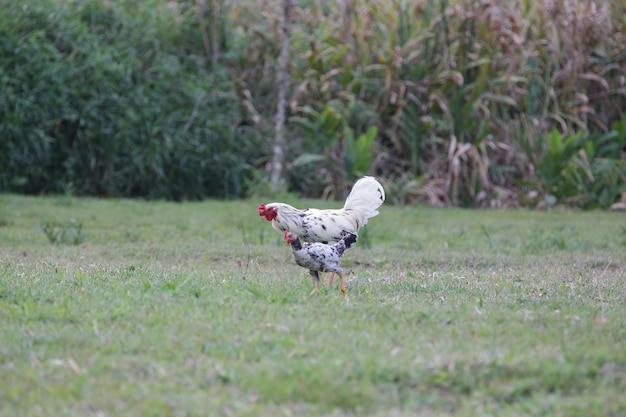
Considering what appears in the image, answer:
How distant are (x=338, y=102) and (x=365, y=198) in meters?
8.65

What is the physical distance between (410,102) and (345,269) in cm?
738

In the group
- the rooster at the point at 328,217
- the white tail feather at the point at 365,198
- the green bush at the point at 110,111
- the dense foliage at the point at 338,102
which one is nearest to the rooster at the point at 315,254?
the rooster at the point at 328,217

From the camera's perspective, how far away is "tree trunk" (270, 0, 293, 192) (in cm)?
1489

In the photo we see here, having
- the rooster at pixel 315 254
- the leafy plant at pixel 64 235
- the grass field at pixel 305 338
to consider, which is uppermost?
the rooster at pixel 315 254

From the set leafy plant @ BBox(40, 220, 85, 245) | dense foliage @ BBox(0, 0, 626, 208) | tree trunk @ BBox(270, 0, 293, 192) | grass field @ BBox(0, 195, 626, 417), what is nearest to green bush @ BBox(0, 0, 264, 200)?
dense foliage @ BBox(0, 0, 626, 208)

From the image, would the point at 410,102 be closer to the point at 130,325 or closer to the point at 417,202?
the point at 417,202

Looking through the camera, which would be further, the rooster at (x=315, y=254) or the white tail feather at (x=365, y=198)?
the white tail feather at (x=365, y=198)

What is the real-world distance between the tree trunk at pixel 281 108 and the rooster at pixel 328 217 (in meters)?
7.70

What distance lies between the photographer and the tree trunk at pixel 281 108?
48.9 ft

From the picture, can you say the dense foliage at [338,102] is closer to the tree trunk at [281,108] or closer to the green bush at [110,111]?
the green bush at [110,111]

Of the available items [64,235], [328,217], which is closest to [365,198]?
[328,217]

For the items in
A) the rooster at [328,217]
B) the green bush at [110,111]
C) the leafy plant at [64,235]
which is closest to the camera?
the rooster at [328,217]

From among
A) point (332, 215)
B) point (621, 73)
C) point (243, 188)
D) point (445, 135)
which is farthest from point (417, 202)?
point (332, 215)

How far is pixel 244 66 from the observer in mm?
17031
